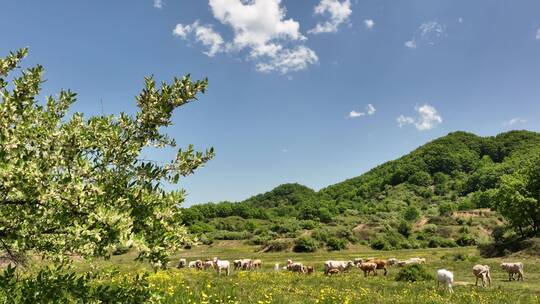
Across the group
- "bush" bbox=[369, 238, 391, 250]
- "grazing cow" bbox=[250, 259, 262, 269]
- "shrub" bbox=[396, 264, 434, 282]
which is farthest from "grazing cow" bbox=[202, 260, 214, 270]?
"bush" bbox=[369, 238, 391, 250]

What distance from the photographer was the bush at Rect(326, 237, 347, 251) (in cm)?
7894

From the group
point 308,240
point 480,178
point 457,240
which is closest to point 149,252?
point 308,240

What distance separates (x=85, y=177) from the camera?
538 centimetres

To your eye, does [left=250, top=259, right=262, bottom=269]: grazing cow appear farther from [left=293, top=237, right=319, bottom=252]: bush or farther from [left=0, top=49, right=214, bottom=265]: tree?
[left=0, top=49, right=214, bottom=265]: tree

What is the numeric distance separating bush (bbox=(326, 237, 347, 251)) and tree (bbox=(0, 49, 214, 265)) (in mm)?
75270

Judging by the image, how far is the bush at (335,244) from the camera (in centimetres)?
7894

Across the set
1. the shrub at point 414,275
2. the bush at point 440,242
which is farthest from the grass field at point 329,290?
the bush at point 440,242

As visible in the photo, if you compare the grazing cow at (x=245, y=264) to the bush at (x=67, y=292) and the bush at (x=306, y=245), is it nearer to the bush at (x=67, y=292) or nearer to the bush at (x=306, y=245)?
the bush at (x=306, y=245)

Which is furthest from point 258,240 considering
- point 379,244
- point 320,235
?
point 379,244

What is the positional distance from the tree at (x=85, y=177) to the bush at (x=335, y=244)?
75270 mm

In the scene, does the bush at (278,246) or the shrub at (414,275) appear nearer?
the shrub at (414,275)

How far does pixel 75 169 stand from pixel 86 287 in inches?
64.4

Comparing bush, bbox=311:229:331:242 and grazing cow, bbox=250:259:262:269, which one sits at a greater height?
bush, bbox=311:229:331:242

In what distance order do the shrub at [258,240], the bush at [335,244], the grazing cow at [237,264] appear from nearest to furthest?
1. the grazing cow at [237,264]
2. the bush at [335,244]
3. the shrub at [258,240]
